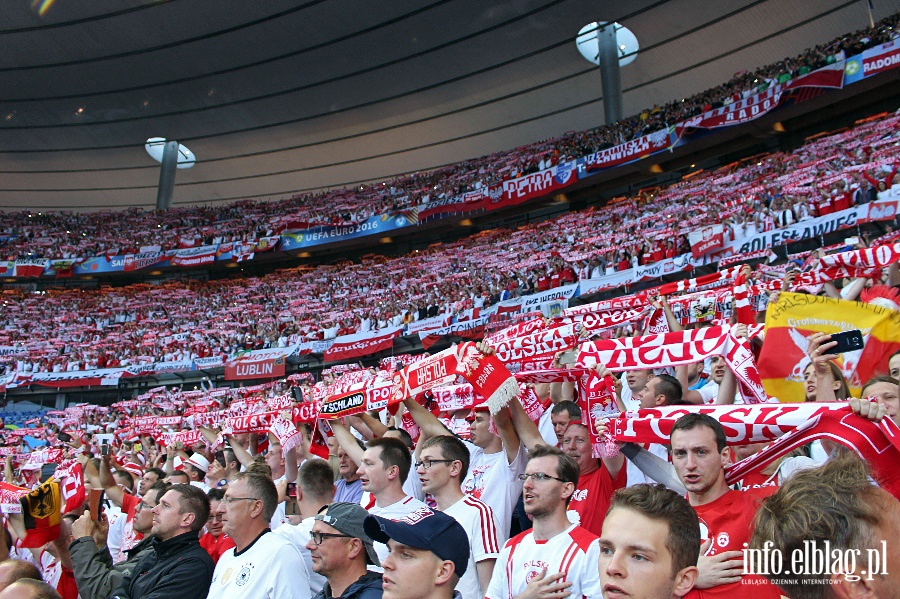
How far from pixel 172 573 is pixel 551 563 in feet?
6.46

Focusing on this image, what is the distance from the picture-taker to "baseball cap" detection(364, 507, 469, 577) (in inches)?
87.9

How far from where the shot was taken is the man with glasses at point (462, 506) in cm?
295

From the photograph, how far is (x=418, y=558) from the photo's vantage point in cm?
224

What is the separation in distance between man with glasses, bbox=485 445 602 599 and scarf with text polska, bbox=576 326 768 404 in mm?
1603

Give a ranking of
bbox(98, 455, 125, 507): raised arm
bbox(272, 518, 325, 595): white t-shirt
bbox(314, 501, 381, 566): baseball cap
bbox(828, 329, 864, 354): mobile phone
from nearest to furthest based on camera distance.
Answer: bbox(314, 501, 381, 566): baseball cap, bbox(828, 329, 864, 354): mobile phone, bbox(272, 518, 325, 595): white t-shirt, bbox(98, 455, 125, 507): raised arm

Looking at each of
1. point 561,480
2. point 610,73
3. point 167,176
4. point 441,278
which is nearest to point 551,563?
point 561,480

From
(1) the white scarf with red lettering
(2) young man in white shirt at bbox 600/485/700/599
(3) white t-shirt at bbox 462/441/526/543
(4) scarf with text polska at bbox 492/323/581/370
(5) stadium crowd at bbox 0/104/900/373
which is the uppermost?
(5) stadium crowd at bbox 0/104/900/373

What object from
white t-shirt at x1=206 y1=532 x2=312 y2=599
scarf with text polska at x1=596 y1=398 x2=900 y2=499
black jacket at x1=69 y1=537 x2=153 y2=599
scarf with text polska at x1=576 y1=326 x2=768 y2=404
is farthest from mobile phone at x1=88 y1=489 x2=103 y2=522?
scarf with text polska at x1=596 y1=398 x2=900 y2=499

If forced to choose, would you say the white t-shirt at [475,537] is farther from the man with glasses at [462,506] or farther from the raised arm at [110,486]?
the raised arm at [110,486]

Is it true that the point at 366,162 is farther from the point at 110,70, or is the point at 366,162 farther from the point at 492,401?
the point at 492,401

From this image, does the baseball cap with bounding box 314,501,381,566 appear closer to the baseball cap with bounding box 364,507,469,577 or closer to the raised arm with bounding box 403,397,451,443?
the baseball cap with bounding box 364,507,469,577

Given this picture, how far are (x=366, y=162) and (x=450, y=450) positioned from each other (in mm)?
28837

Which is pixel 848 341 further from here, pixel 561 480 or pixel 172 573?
pixel 172 573

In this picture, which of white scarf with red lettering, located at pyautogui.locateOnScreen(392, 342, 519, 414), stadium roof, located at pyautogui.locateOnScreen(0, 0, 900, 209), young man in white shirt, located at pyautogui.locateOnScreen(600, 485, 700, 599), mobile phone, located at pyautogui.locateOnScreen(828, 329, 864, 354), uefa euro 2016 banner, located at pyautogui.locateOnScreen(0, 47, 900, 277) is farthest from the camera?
stadium roof, located at pyautogui.locateOnScreen(0, 0, 900, 209)
